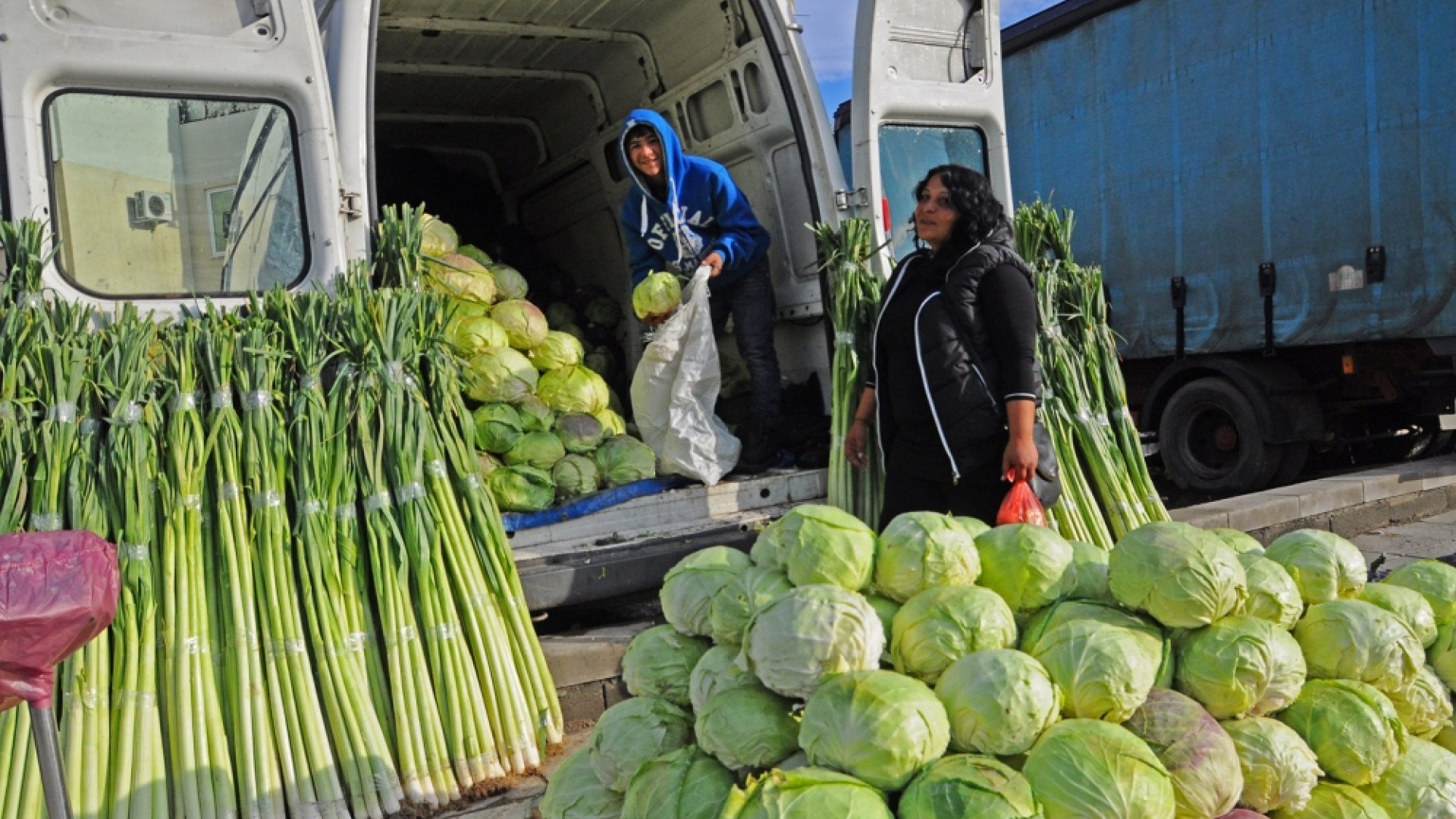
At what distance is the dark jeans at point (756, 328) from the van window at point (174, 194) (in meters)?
2.03

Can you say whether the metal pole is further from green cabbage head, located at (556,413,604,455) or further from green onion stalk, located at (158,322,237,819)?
green cabbage head, located at (556,413,604,455)

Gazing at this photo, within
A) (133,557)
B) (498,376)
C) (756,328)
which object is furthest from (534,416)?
(133,557)

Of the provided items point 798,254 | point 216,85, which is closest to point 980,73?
point 798,254

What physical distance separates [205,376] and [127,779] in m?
1.14

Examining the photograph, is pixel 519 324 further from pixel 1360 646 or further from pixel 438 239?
pixel 1360 646

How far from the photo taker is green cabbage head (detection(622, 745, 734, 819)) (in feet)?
5.49

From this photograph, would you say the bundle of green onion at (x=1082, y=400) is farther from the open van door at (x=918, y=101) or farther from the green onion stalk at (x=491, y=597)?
the green onion stalk at (x=491, y=597)

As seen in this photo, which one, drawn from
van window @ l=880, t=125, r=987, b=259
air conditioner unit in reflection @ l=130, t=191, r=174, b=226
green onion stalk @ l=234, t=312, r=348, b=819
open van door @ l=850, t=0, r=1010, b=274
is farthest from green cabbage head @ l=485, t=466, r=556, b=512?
van window @ l=880, t=125, r=987, b=259

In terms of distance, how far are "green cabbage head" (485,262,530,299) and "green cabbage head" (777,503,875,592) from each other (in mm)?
3567

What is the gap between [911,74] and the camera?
464cm

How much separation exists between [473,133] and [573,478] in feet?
12.7

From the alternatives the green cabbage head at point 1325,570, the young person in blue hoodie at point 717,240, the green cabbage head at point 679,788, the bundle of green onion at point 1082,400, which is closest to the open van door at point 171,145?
the young person in blue hoodie at point 717,240

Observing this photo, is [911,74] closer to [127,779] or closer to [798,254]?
[798,254]

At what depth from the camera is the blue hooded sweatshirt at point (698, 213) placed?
4.66m
